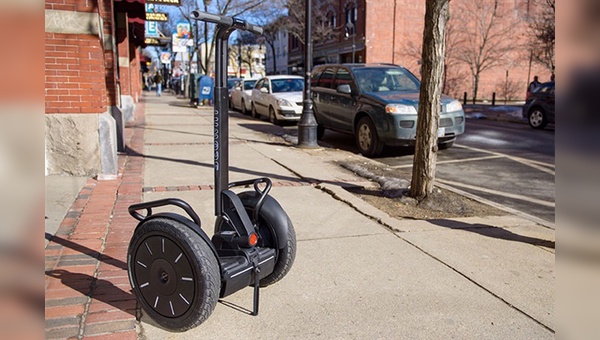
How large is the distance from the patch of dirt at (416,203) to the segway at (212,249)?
255 centimetres

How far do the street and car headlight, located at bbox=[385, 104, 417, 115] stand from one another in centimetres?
99

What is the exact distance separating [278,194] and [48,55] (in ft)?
11.6

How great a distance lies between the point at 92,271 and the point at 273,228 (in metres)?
1.47

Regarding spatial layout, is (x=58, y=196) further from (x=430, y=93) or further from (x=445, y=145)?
(x=445, y=145)

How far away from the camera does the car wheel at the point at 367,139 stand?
998 cm

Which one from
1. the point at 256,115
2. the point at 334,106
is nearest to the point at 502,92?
the point at 256,115

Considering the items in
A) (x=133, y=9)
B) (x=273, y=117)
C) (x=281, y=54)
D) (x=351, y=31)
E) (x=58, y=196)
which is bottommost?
(x=58, y=196)

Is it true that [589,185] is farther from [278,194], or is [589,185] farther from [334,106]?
[334,106]

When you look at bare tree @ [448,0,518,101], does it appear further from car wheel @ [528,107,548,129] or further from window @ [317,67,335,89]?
window @ [317,67,335,89]

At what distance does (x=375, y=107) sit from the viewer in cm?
989

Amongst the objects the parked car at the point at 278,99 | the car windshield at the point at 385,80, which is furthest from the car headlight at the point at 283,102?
the car windshield at the point at 385,80

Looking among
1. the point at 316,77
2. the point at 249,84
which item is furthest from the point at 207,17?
the point at 249,84

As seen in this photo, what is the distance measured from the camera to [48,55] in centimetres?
636

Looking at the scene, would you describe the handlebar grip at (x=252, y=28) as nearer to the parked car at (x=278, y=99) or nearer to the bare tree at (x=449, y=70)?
the parked car at (x=278, y=99)
